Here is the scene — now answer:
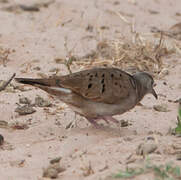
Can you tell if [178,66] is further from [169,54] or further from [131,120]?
[131,120]

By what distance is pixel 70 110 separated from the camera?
21.4 ft

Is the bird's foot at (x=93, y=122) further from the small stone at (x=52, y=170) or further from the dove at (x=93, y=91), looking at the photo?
the small stone at (x=52, y=170)

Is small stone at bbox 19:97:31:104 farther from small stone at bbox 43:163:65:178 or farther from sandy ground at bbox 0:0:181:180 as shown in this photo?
small stone at bbox 43:163:65:178

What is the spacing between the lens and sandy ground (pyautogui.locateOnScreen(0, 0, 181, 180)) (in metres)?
4.79

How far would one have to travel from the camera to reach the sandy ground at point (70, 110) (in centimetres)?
479

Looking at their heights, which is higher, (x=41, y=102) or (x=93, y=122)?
(x=41, y=102)

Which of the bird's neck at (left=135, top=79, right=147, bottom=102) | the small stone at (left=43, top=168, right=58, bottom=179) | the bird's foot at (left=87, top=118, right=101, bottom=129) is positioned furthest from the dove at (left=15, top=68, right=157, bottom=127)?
Result: the small stone at (left=43, top=168, right=58, bottom=179)

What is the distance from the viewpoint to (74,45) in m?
8.83

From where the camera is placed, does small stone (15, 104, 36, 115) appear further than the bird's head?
Yes

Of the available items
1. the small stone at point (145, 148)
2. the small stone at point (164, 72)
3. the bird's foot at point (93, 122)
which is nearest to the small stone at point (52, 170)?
the small stone at point (145, 148)

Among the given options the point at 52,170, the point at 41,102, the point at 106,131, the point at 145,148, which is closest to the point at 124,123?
the point at 106,131

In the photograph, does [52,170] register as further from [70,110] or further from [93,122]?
[70,110]

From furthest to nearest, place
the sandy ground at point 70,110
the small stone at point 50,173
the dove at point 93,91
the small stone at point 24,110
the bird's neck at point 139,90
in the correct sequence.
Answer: the small stone at point 24,110
the bird's neck at point 139,90
the dove at point 93,91
the sandy ground at point 70,110
the small stone at point 50,173

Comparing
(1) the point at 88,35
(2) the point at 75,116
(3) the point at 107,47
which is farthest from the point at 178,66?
(2) the point at 75,116
